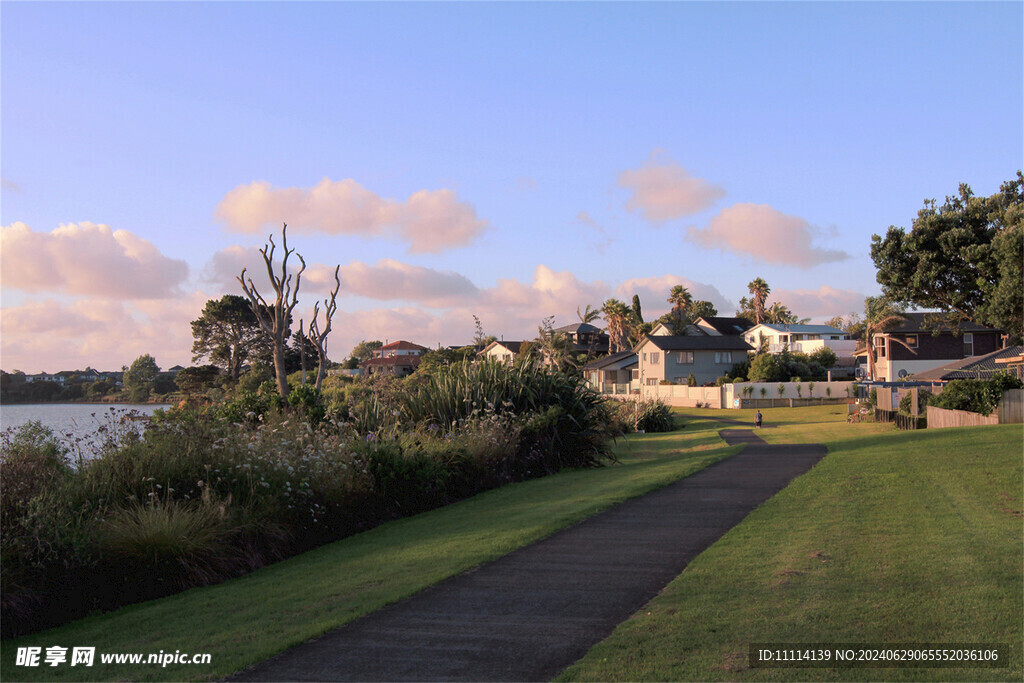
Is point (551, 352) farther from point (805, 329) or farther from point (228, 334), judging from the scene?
point (805, 329)

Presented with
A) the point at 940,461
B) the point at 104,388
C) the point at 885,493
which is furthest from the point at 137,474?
the point at 104,388

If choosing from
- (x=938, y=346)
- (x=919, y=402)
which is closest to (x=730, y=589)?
(x=919, y=402)

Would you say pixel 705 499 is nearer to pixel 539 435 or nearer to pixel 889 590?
A: pixel 889 590

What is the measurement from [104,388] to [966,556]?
107 ft

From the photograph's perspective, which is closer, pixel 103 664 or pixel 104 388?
pixel 103 664

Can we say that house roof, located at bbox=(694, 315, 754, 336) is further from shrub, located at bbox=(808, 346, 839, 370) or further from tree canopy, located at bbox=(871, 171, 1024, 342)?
tree canopy, located at bbox=(871, 171, 1024, 342)

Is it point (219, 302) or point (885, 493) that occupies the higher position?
point (219, 302)

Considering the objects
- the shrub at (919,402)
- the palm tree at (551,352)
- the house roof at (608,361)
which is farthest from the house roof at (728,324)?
the palm tree at (551,352)

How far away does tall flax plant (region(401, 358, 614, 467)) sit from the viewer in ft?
63.7

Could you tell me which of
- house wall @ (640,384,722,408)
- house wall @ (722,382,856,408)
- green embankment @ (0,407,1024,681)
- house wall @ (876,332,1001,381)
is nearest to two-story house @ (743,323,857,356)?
house wall @ (876,332,1001,381)

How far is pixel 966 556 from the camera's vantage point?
26.5 ft

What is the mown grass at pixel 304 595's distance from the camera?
6215 mm

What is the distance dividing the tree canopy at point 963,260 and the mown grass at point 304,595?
1618 cm

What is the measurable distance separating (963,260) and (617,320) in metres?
75.1
